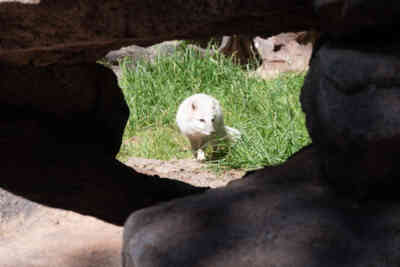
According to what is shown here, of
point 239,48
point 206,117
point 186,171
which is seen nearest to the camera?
point 186,171

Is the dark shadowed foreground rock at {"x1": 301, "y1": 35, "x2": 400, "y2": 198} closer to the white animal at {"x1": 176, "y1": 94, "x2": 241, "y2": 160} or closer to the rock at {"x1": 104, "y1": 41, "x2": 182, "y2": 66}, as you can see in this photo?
the white animal at {"x1": 176, "y1": 94, "x2": 241, "y2": 160}

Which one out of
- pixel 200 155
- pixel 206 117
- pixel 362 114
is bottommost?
pixel 200 155

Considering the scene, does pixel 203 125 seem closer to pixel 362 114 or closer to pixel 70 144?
pixel 70 144

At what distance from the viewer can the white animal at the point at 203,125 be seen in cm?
471

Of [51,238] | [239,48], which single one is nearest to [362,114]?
[51,238]

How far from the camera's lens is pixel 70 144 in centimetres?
272

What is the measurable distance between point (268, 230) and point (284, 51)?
6564 mm

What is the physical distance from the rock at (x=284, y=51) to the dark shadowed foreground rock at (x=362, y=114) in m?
6.13

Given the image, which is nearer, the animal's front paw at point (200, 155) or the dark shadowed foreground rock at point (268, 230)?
the dark shadowed foreground rock at point (268, 230)

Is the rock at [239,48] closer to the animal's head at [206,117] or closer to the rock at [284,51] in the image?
the rock at [284,51]

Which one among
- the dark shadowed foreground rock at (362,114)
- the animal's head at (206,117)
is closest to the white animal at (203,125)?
the animal's head at (206,117)

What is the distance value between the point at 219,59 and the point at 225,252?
532 cm

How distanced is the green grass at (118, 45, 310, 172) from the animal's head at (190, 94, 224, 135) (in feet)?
0.79

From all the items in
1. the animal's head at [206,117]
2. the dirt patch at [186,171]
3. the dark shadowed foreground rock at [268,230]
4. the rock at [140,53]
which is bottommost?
the dirt patch at [186,171]
